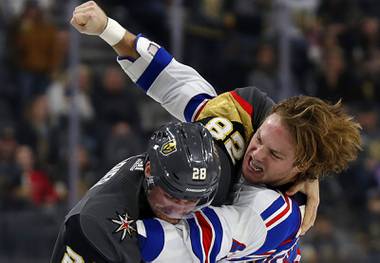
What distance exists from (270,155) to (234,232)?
331mm

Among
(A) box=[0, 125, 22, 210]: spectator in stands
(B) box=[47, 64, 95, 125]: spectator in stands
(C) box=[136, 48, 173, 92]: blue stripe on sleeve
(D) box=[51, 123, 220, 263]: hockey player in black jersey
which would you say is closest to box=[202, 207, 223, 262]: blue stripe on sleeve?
(D) box=[51, 123, 220, 263]: hockey player in black jersey

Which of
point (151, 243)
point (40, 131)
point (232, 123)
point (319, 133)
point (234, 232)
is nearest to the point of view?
point (151, 243)

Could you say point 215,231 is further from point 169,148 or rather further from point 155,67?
point 155,67

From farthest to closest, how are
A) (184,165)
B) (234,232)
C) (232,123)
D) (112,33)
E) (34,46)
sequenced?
(34,46) < (112,33) < (232,123) < (234,232) < (184,165)

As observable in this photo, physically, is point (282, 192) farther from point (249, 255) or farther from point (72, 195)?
point (72, 195)

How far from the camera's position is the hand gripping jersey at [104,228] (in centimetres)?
289

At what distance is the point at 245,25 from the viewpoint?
23.4 feet

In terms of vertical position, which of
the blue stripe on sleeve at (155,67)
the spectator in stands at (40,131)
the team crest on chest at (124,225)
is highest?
the blue stripe on sleeve at (155,67)

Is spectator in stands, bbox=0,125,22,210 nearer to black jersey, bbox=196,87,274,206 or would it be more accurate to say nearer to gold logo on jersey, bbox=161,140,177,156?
black jersey, bbox=196,87,274,206

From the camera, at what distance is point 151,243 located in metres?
2.98

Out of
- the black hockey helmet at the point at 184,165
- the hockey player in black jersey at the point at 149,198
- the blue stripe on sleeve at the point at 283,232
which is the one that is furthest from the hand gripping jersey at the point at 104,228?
the blue stripe on sleeve at the point at 283,232

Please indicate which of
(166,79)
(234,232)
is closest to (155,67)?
(166,79)

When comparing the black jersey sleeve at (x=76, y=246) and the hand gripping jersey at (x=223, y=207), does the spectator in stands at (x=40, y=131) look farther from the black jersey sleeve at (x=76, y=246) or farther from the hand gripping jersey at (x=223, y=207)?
the black jersey sleeve at (x=76, y=246)

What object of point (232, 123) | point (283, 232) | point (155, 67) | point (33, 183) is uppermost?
point (155, 67)
